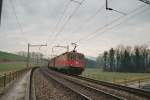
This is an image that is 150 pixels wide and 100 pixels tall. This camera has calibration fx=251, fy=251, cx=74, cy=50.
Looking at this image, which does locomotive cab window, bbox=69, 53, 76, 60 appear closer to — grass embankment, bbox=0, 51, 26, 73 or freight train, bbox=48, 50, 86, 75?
freight train, bbox=48, 50, 86, 75

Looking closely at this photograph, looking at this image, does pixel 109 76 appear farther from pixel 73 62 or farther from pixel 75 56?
pixel 73 62

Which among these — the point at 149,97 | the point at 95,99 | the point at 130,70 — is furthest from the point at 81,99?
the point at 130,70

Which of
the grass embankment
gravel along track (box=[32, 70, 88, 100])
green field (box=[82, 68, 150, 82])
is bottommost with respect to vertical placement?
green field (box=[82, 68, 150, 82])

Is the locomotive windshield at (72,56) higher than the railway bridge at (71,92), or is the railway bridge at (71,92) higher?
the locomotive windshield at (72,56)

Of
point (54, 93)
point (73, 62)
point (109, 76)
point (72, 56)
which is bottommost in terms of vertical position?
point (109, 76)

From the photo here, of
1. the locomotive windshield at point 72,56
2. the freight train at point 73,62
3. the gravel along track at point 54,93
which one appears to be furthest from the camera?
the locomotive windshield at point 72,56

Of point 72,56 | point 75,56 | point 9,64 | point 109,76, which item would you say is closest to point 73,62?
point 72,56

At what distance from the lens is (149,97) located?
13492 millimetres

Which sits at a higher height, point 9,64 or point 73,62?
point 73,62

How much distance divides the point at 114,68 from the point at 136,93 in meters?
133

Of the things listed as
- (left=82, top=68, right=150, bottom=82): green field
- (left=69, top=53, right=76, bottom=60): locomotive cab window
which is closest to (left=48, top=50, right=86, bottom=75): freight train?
(left=69, top=53, right=76, bottom=60): locomotive cab window

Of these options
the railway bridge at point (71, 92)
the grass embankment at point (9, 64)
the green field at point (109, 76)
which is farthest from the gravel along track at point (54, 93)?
the grass embankment at point (9, 64)

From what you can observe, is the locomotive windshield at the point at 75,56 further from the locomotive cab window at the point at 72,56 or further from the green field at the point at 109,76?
the green field at the point at 109,76

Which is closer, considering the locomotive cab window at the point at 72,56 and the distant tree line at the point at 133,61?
the locomotive cab window at the point at 72,56
